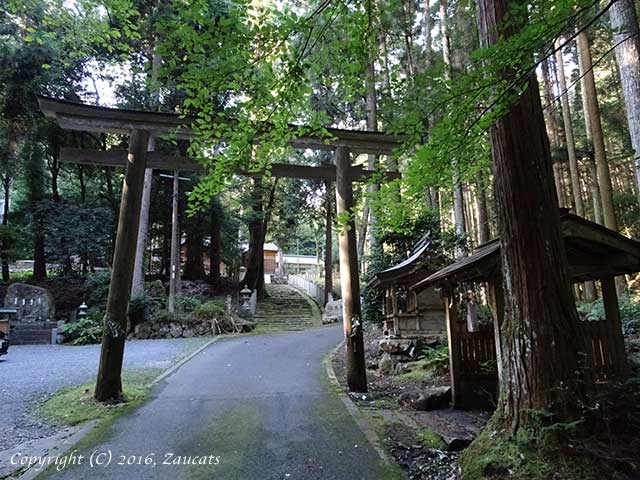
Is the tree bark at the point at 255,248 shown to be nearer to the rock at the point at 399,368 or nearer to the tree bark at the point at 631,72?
the rock at the point at 399,368

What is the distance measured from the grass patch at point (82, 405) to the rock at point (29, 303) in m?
9.98

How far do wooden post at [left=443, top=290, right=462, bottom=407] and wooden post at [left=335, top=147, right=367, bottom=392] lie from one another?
1539 millimetres

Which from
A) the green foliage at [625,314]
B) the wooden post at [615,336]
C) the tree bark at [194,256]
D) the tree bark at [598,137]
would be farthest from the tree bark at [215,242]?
the wooden post at [615,336]

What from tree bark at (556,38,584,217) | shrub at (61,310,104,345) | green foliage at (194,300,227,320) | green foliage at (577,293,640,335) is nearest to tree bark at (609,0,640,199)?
green foliage at (577,293,640,335)

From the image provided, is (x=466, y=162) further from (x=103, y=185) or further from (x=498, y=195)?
(x=103, y=185)

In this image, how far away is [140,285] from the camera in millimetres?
15625

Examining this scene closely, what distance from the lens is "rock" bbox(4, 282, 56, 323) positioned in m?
14.5

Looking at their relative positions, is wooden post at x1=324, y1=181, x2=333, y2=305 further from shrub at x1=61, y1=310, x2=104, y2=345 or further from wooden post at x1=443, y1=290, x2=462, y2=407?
wooden post at x1=443, y1=290, x2=462, y2=407

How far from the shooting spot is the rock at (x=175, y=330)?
14.7 m

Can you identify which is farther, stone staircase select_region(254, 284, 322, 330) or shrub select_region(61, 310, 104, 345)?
stone staircase select_region(254, 284, 322, 330)

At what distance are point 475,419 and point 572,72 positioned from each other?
14.8m

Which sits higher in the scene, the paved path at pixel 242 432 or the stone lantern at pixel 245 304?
the stone lantern at pixel 245 304

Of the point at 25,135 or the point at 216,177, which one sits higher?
the point at 25,135

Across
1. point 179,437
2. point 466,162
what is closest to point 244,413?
point 179,437
